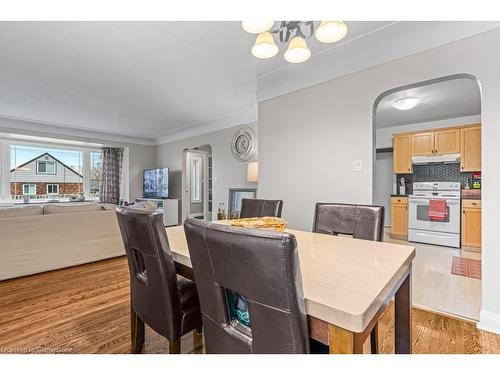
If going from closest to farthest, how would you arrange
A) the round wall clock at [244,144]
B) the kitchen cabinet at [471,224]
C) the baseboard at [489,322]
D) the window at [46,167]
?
the baseboard at [489,322]
the kitchen cabinet at [471,224]
the round wall clock at [244,144]
the window at [46,167]

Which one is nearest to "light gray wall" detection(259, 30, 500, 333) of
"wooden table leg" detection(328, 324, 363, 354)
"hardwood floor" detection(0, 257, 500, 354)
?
"hardwood floor" detection(0, 257, 500, 354)

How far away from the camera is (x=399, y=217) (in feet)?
16.3

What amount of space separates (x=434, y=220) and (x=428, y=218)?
0.29 feet

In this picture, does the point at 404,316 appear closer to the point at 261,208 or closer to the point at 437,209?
the point at 261,208

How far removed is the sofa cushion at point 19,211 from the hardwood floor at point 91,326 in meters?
0.72

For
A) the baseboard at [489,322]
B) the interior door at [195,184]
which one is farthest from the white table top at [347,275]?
the interior door at [195,184]

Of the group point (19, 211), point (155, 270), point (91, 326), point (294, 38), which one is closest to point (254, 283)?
point (155, 270)

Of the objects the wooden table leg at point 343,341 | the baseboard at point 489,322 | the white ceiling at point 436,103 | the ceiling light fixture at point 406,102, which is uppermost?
the white ceiling at point 436,103

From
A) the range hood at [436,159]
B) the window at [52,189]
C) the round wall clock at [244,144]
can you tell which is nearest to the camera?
the range hood at [436,159]

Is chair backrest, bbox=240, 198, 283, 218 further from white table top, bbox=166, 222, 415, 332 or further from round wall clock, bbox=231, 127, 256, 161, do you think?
round wall clock, bbox=231, 127, 256, 161

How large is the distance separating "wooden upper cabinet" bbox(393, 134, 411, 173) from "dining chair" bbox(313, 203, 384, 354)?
3969 mm

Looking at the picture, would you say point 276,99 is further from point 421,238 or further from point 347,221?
point 421,238

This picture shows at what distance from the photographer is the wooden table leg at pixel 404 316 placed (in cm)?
120

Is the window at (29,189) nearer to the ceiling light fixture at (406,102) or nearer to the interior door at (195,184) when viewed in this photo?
the interior door at (195,184)
